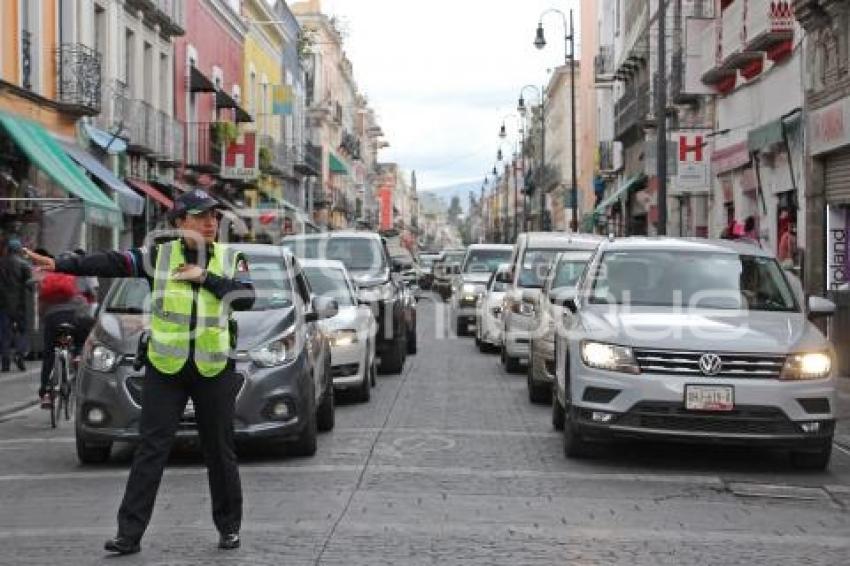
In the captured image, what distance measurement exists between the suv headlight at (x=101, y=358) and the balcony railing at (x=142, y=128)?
63.6 ft

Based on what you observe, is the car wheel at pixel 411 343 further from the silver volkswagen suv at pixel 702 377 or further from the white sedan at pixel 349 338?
the silver volkswagen suv at pixel 702 377

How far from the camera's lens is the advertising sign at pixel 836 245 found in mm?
19859

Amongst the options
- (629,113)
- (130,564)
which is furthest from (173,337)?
(629,113)

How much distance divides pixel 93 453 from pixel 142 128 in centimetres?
2076

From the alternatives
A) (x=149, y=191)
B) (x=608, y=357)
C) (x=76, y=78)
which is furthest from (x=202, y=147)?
(x=608, y=357)

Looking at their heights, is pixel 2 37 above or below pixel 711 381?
above

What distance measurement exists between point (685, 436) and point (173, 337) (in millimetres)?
4033

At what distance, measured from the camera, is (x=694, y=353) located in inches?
358

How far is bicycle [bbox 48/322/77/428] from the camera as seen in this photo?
12539 mm

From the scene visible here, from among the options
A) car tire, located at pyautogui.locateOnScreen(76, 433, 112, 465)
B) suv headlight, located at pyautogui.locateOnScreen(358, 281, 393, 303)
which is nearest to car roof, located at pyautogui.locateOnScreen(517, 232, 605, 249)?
suv headlight, located at pyautogui.locateOnScreen(358, 281, 393, 303)

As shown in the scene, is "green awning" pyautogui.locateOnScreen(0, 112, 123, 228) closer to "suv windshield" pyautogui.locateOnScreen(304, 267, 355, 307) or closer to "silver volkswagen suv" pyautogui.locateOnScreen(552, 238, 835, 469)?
"suv windshield" pyautogui.locateOnScreen(304, 267, 355, 307)

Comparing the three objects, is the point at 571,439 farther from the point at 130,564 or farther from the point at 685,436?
the point at 130,564

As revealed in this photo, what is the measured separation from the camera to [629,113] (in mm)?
41312

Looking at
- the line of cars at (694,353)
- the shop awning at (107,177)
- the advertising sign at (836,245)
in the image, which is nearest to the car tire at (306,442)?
the line of cars at (694,353)
